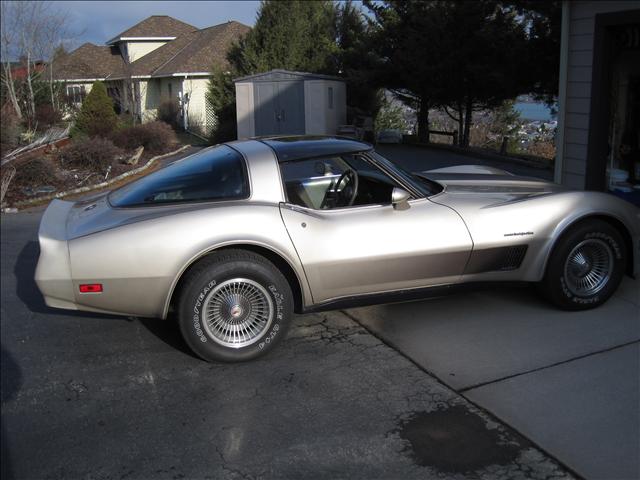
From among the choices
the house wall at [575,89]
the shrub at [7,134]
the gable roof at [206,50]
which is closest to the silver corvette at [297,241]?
the house wall at [575,89]

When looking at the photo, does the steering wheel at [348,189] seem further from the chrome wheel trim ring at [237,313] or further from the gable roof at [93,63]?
the gable roof at [93,63]

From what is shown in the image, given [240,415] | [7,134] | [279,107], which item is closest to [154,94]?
[279,107]

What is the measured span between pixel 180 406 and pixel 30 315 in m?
2.40

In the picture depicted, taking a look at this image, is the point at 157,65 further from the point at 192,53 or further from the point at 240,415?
the point at 240,415

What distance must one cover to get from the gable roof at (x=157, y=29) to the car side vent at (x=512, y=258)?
107 ft

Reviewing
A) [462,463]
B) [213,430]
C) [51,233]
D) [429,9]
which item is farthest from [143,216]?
[429,9]

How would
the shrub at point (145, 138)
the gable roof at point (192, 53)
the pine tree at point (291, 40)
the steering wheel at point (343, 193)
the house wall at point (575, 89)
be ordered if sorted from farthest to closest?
the gable roof at point (192, 53), the pine tree at point (291, 40), the shrub at point (145, 138), the house wall at point (575, 89), the steering wheel at point (343, 193)

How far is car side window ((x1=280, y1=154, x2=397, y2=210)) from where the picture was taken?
464 cm

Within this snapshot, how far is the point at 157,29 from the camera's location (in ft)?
113

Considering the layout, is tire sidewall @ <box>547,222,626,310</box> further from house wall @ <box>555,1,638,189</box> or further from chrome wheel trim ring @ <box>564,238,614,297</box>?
house wall @ <box>555,1,638,189</box>

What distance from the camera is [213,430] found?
3549 mm

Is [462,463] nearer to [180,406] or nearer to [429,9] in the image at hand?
[180,406]

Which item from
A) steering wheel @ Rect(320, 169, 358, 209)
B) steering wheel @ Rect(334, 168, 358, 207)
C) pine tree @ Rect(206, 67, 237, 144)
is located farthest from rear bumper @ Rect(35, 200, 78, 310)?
pine tree @ Rect(206, 67, 237, 144)

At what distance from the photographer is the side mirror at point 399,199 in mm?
4531
